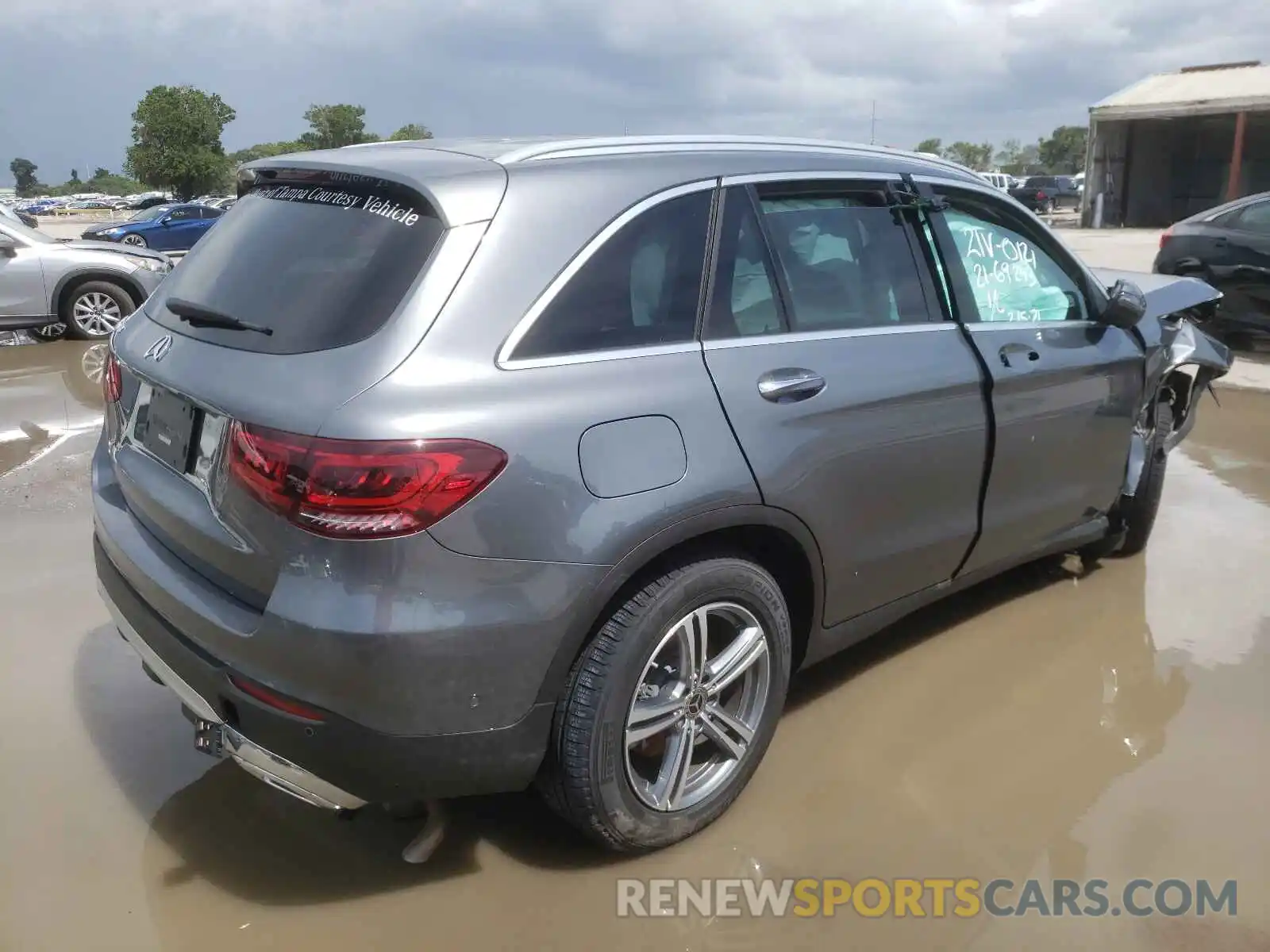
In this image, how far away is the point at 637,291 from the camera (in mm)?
2652

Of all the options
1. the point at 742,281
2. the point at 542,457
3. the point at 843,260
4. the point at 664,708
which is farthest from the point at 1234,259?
the point at 542,457

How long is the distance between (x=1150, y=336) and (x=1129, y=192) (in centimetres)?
3436

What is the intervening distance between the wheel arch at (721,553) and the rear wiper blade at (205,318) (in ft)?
3.27

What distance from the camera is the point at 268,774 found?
7.89ft

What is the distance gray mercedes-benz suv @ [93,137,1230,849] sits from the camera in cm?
223

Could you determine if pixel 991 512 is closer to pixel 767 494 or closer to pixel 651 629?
pixel 767 494

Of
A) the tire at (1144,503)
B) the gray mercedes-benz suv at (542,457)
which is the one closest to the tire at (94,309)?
the gray mercedes-benz suv at (542,457)

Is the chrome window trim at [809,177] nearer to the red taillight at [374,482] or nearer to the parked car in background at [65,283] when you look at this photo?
the red taillight at [374,482]

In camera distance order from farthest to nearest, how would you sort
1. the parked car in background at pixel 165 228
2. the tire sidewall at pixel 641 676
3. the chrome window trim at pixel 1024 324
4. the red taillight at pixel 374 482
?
the parked car in background at pixel 165 228, the chrome window trim at pixel 1024 324, the tire sidewall at pixel 641 676, the red taillight at pixel 374 482

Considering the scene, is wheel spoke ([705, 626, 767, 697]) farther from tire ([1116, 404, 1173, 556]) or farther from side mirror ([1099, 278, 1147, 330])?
tire ([1116, 404, 1173, 556])

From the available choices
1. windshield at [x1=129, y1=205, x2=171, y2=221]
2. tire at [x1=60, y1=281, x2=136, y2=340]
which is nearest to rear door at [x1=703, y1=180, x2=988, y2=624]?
tire at [x1=60, y1=281, x2=136, y2=340]

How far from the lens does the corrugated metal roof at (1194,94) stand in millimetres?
29750

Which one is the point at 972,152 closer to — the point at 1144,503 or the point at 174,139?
the point at 174,139

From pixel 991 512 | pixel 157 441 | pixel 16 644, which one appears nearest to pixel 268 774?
pixel 157 441
